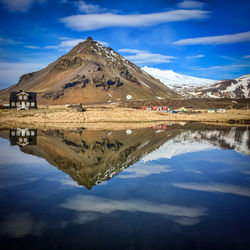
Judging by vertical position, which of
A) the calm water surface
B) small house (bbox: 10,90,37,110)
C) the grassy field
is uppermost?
small house (bbox: 10,90,37,110)

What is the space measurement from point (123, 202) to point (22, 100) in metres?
92.9

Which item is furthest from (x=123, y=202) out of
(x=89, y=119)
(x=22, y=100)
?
(x=22, y=100)

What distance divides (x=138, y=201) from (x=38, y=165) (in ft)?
27.4

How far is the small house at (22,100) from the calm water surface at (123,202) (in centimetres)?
8050

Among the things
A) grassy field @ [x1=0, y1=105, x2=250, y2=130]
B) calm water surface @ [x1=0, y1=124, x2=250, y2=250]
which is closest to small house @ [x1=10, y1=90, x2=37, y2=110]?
grassy field @ [x1=0, y1=105, x2=250, y2=130]

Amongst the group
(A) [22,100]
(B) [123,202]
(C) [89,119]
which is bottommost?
(B) [123,202]

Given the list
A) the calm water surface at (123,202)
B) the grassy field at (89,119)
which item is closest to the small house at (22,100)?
the grassy field at (89,119)

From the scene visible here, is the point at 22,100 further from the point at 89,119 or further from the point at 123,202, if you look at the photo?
the point at 123,202

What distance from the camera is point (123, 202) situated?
10172 mm

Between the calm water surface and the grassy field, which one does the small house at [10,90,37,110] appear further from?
the calm water surface

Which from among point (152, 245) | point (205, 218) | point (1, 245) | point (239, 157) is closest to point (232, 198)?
point (205, 218)

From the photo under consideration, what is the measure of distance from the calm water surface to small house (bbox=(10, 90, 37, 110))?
8050cm

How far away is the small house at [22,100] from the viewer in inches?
3669

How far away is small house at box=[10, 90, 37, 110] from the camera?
9319 cm
